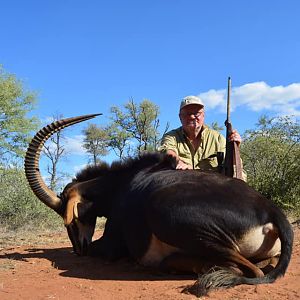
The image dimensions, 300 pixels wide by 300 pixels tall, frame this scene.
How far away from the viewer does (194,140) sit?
596 cm

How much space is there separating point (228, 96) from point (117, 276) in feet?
9.85

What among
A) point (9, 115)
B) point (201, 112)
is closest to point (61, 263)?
point (201, 112)

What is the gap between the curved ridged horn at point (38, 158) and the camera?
209 inches

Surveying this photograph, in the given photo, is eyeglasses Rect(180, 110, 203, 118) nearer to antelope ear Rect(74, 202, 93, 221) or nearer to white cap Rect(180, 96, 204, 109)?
white cap Rect(180, 96, 204, 109)

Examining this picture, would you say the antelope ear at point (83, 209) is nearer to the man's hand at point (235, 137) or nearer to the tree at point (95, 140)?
the man's hand at point (235, 137)

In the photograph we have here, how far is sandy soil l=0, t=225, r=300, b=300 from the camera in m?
3.28

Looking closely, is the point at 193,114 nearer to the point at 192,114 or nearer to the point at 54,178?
the point at 192,114

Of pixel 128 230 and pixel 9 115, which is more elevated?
pixel 9 115

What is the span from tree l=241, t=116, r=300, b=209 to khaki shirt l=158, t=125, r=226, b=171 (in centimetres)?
447

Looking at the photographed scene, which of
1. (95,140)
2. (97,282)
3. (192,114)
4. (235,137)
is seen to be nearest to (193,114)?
(192,114)

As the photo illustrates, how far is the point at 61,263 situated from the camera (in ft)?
15.9

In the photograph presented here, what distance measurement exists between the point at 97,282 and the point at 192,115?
2.75 meters

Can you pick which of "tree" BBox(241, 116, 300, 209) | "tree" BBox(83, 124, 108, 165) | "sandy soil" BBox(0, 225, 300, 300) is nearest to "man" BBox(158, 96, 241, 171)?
"sandy soil" BBox(0, 225, 300, 300)

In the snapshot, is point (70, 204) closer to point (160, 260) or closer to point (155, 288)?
point (160, 260)
